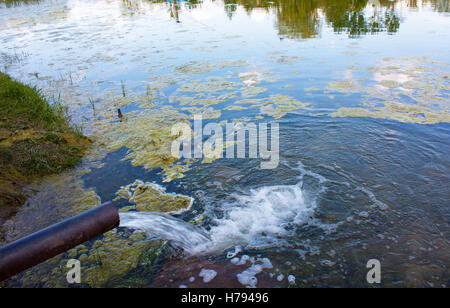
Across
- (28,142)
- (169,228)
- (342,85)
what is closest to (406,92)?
(342,85)

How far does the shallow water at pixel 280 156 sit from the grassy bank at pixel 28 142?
198 mm

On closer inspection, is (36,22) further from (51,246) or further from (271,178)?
(51,246)

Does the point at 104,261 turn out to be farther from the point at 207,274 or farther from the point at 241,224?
Answer: the point at 241,224

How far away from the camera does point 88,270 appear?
242cm

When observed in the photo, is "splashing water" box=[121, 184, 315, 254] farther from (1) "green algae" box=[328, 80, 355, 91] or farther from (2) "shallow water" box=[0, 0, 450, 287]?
(1) "green algae" box=[328, 80, 355, 91]

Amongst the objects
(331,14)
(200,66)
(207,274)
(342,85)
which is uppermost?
(331,14)

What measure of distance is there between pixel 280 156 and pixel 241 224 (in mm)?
1383

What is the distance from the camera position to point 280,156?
3982 mm

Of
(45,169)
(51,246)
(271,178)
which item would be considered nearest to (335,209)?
(271,178)

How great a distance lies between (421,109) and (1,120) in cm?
654

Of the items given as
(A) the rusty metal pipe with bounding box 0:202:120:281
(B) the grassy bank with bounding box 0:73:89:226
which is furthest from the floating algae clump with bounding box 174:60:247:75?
(A) the rusty metal pipe with bounding box 0:202:120:281

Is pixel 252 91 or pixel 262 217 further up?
pixel 252 91

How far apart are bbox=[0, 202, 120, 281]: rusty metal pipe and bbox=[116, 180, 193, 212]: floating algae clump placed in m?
1.74
